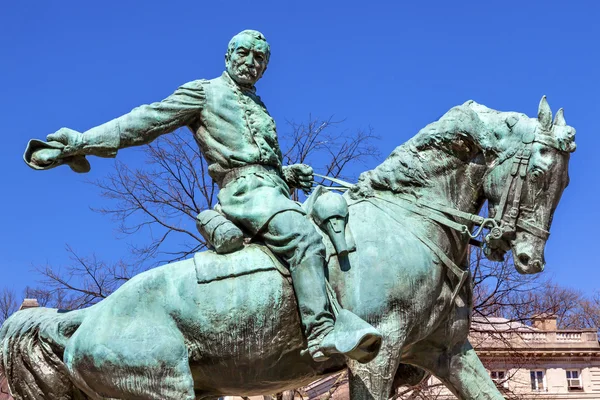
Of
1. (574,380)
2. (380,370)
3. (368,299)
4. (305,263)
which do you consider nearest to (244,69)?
(305,263)

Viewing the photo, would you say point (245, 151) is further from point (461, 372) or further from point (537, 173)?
point (461, 372)

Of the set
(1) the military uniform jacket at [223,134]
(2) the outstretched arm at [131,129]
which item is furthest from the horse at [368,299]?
(2) the outstretched arm at [131,129]

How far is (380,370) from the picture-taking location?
5406mm

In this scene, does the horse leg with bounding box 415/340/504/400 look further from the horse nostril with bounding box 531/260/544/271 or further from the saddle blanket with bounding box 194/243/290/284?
the saddle blanket with bounding box 194/243/290/284

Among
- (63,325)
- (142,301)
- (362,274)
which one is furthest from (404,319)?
(63,325)

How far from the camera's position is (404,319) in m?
5.52

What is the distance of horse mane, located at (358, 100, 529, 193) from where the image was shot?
229 inches

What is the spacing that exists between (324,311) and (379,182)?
1.08 metres

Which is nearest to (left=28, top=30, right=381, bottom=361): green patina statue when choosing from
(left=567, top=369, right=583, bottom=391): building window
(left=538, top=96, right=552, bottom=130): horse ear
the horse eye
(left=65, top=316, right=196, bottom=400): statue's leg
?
(left=65, top=316, right=196, bottom=400): statue's leg

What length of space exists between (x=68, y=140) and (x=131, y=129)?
1.33 ft

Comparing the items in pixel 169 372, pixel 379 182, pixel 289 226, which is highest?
pixel 379 182

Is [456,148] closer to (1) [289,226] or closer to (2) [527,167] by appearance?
(2) [527,167]

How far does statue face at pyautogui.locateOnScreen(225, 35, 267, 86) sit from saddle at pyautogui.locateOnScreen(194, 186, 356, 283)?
97 centimetres

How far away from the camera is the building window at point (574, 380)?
45.5 meters
